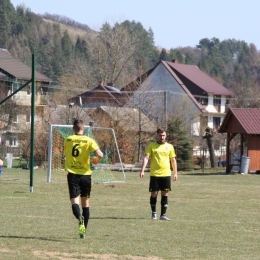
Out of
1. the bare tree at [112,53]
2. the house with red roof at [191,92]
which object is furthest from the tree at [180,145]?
the bare tree at [112,53]

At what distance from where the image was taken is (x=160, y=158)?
14562mm

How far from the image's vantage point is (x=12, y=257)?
9219 mm

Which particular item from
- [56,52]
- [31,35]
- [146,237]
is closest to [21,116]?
[146,237]

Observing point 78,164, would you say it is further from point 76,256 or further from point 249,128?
point 249,128

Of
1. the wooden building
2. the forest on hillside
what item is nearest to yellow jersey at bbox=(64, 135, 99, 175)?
the wooden building

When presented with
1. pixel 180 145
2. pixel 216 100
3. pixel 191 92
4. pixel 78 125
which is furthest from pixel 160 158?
pixel 216 100

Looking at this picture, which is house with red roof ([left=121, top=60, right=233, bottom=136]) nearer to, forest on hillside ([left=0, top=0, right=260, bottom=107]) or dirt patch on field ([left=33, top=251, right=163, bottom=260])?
forest on hillside ([left=0, top=0, right=260, bottom=107])

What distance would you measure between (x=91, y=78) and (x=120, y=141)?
1460 inches

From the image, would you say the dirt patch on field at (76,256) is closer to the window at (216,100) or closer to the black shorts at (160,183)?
the black shorts at (160,183)

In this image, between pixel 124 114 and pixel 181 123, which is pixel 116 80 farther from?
pixel 181 123

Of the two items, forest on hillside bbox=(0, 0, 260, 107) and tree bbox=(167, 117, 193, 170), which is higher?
forest on hillside bbox=(0, 0, 260, 107)

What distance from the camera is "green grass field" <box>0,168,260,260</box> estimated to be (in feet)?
32.7

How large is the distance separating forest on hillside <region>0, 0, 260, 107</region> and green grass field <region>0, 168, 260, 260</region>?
41.3 m

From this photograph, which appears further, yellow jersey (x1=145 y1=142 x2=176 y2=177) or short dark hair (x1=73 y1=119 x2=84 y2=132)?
yellow jersey (x1=145 y1=142 x2=176 y2=177)
